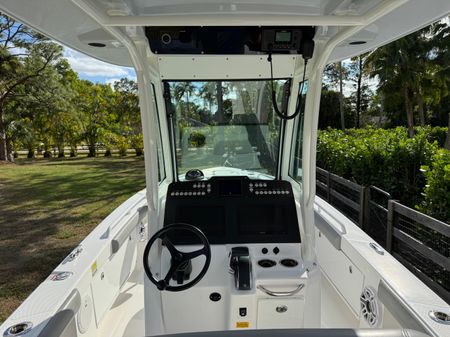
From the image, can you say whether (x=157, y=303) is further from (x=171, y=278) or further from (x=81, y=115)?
(x=81, y=115)

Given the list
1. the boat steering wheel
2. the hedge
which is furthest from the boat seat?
the hedge

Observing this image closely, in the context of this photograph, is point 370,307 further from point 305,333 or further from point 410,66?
point 410,66

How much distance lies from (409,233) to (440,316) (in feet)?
8.19

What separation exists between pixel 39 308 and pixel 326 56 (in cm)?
204

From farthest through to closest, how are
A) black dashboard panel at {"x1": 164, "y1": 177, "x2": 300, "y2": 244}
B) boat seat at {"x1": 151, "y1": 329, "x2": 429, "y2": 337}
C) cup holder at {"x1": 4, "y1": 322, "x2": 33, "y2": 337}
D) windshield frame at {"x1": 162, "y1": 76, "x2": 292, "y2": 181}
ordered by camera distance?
1. windshield frame at {"x1": 162, "y1": 76, "x2": 292, "y2": 181}
2. black dashboard panel at {"x1": 164, "y1": 177, "x2": 300, "y2": 244}
3. cup holder at {"x1": 4, "y1": 322, "x2": 33, "y2": 337}
4. boat seat at {"x1": 151, "y1": 329, "x2": 429, "y2": 337}

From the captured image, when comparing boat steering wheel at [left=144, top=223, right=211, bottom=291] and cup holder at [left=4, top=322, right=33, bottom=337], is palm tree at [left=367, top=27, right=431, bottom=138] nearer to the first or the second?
boat steering wheel at [left=144, top=223, right=211, bottom=291]

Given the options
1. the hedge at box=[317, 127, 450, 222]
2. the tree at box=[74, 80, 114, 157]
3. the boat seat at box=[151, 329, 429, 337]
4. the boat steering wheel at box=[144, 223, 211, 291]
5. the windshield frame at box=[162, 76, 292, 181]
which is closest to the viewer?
the boat seat at box=[151, 329, 429, 337]

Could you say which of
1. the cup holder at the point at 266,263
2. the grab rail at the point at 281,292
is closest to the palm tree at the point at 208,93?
the cup holder at the point at 266,263

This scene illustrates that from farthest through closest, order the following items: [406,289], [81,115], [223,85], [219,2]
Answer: [81,115] < [223,85] < [406,289] < [219,2]

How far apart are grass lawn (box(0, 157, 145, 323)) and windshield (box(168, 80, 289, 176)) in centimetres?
242

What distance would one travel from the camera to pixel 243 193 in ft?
9.97

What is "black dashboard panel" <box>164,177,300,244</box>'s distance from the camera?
9.42 feet

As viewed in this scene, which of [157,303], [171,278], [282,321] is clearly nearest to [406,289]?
[282,321]

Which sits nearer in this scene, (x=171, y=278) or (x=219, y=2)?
(x=219, y=2)
